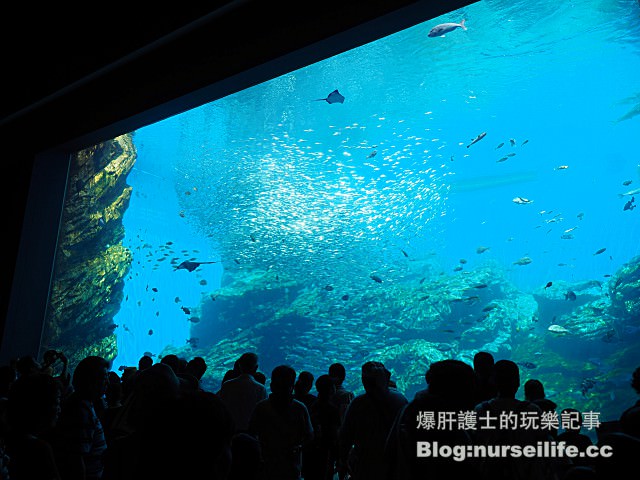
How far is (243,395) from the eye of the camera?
349cm

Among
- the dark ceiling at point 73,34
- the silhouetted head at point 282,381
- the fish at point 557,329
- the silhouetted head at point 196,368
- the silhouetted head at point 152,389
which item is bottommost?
the silhouetted head at point 152,389

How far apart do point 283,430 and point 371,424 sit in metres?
0.66

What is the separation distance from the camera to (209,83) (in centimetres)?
489

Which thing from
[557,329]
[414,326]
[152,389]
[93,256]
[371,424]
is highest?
[93,256]

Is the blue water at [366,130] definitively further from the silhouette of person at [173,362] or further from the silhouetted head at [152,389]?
the silhouetted head at [152,389]

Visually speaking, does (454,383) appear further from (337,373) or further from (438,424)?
(337,373)

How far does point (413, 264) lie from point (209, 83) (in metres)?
32.2

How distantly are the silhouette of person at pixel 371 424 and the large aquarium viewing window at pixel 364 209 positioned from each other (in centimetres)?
635

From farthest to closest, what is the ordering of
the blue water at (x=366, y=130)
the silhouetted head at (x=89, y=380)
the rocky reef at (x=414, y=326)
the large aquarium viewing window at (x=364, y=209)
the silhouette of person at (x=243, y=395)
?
1. the blue water at (x=366, y=130)
2. the rocky reef at (x=414, y=326)
3. the large aquarium viewing window at (x=364, y=209)
4. the silhouette of person at (x=243, y=395)
5. the silhouetted head at (x=89, y=380)

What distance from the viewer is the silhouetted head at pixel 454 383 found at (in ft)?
5.33

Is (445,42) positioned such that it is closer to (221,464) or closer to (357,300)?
(357,300)

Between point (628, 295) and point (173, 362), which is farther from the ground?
point (628, 295)

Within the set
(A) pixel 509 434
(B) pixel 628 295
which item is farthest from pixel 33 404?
(B) pixel 628 295

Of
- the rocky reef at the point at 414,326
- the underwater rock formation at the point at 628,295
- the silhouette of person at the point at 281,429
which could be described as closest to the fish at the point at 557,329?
the rocky reef at the point at 414,326
